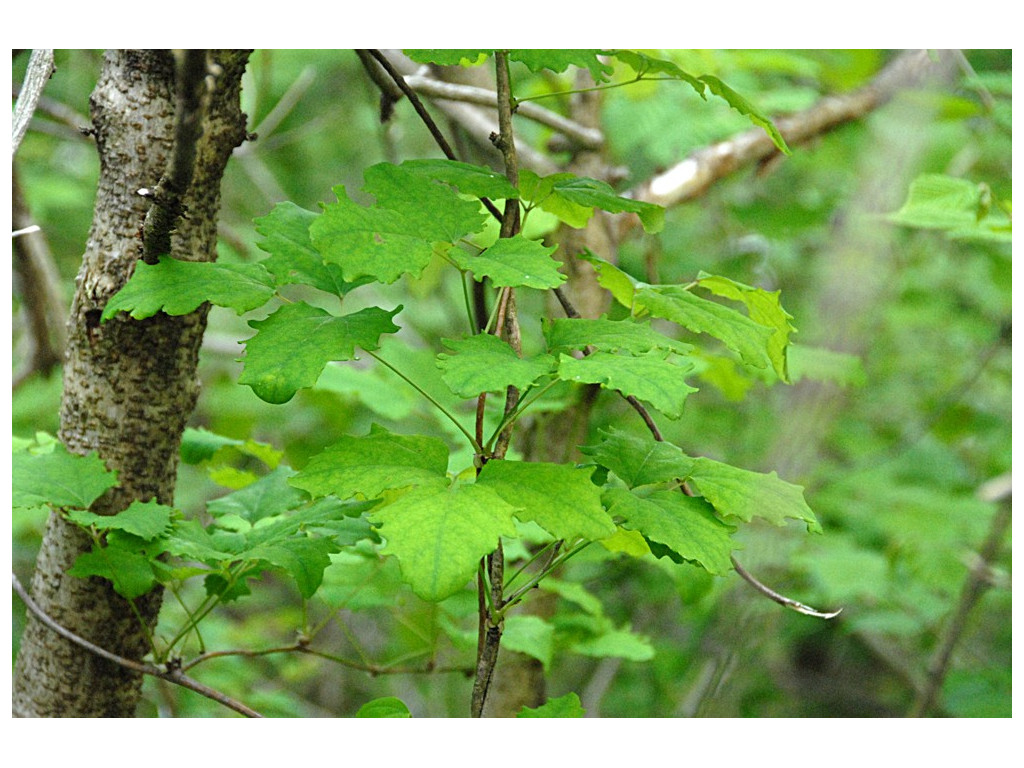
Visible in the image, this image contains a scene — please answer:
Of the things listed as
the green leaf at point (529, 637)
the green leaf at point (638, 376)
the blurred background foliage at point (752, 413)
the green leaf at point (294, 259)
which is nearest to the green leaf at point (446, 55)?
the green leaf at point (294, 259)

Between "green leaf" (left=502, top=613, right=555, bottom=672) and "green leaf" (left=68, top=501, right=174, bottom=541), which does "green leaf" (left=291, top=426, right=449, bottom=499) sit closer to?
"green leaf" (left=68, top=501, right=174, bottom=541)

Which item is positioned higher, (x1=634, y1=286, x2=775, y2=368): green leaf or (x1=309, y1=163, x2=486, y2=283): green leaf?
(x1=309, y1=163, x2=486, y2=283): green leaf

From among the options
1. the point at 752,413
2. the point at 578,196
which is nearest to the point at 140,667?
the point at 578,196

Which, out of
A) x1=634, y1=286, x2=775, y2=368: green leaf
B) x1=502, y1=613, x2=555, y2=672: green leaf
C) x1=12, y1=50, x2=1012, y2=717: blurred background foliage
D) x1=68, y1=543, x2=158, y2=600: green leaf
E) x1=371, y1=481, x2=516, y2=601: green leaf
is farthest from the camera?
x1=12, y1=50, x2=1012, y2=717: blurred background foliage

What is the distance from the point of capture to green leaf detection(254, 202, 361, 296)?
0.70m

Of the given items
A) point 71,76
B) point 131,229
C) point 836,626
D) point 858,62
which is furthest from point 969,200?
point 71,76

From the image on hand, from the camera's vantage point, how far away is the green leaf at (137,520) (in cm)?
73

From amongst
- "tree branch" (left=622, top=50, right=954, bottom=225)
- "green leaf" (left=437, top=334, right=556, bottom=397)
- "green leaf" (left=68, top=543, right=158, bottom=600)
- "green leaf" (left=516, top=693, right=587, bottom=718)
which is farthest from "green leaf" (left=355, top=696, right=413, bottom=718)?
"tree branch" (left=622, top=50, right=954, bottom=225)

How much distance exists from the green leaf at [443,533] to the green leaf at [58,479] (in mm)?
332

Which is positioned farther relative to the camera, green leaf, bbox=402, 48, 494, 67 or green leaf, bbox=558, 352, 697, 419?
green leaf, bbox=402, 48, 494, 67

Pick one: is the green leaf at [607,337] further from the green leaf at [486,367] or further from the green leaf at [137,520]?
the green leaf at [137,520]

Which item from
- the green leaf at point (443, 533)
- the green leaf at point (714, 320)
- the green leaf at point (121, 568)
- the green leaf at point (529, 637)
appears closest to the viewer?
the green leaf at point (443, 533)

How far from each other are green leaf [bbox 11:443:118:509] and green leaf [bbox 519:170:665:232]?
0.44 m

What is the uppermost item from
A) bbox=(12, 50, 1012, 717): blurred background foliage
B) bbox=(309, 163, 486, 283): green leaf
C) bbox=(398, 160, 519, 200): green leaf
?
bbox=(398, 160, 519, 200): green leaf
